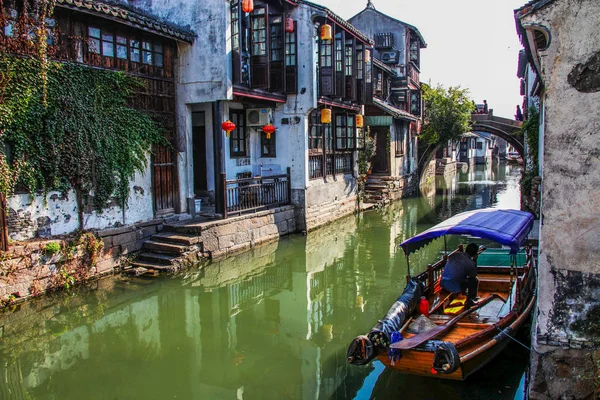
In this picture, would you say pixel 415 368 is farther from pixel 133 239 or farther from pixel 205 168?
pixel 205 168

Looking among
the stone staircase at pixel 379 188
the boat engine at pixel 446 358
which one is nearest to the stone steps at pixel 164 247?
the boat engine at pixel 446 358

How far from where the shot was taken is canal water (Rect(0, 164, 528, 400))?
6.89 m

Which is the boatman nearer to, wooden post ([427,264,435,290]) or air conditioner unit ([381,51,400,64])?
wooden post ([427,264,435,290])

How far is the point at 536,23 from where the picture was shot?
5.49 meters

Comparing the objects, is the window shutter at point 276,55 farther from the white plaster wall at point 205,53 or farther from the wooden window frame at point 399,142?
the wooden window frame at point 399,142

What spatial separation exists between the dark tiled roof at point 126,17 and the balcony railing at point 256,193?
12.7 ft

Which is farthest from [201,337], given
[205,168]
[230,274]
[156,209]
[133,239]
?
[205,168]

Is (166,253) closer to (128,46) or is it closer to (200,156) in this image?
(200,156)

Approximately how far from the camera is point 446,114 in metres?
30.4

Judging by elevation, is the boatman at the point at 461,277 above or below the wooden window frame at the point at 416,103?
below

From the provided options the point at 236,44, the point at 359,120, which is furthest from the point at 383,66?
the point at 236,44

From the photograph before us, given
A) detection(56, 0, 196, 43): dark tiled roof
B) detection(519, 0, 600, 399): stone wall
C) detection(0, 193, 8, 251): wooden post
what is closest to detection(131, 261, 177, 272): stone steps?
detection(0, 193, 8, 251): wooden post

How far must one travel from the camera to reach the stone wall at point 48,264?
969cm

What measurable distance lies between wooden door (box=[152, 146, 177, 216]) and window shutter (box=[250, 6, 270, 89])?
11.0 ft
